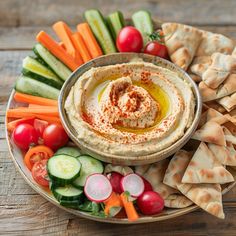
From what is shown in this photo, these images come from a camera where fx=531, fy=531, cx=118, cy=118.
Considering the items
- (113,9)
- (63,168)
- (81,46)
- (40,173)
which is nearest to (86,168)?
(63,168)

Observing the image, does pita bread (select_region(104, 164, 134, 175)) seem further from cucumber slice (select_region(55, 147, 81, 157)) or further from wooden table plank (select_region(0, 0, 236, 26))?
wooden table plank (select_region(0, 0, 236, 26))

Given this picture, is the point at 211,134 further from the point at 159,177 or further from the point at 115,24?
the point at 115,24

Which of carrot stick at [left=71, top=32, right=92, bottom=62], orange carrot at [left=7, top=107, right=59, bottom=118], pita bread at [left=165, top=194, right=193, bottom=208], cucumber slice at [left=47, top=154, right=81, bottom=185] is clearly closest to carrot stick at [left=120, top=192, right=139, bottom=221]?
pita bread at [left=165, top=194, right=193, bottom=208]

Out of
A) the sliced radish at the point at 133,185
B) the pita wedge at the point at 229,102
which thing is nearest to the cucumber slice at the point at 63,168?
the sliced radish at the point at 133,185

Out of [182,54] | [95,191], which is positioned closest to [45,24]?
[182,54]

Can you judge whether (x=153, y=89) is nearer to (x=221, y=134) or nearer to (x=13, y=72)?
(x=221, y=134)

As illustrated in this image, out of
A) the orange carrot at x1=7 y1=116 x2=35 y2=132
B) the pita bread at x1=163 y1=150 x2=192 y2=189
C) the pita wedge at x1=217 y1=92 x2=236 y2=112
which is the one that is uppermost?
the pita wedge at x1=217 y1=92 x2=236 y2=112
